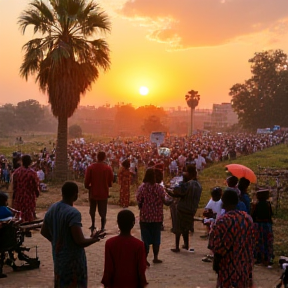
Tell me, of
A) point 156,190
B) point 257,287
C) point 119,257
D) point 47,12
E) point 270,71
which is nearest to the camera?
point 119,257

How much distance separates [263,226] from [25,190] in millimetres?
4543

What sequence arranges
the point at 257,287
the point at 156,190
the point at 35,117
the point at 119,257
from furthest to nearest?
the point at 35,117 → the point at 156,190 → the point at 257,287 → the point at 119,257

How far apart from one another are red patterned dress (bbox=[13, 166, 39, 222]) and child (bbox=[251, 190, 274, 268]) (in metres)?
4.18

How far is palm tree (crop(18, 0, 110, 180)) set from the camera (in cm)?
1731

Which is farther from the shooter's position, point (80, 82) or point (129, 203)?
point (80, 82)

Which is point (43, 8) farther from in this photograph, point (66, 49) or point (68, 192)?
point (68, 192)

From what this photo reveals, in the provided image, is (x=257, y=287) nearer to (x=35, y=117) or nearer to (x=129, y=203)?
(x=129, y=203)

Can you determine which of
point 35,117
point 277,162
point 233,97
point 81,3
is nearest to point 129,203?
point 81,3

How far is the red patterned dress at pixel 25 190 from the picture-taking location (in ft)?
25.3

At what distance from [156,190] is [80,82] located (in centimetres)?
1223

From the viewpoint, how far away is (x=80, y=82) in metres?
17.9

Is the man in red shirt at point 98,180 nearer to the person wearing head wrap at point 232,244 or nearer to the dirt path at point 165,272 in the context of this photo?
the dirt path at point 165,272

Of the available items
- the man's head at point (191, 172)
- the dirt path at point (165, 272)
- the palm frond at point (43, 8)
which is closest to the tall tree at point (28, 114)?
the palm frond at point (43, 8)

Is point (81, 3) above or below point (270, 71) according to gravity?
below
